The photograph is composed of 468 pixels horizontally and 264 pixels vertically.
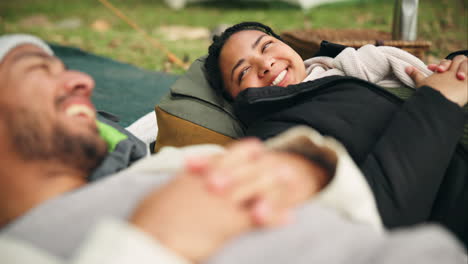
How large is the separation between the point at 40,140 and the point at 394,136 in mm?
763

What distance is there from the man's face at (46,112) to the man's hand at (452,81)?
94cm

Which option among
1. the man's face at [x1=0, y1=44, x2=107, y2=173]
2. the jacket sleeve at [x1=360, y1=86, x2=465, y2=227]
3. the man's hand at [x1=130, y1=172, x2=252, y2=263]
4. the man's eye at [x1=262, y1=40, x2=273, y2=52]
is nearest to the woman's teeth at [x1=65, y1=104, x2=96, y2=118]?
the man's face at [x1=0, y1=44, x2=107, y2=173]

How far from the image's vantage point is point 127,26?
16.4ft

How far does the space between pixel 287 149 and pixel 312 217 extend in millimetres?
149

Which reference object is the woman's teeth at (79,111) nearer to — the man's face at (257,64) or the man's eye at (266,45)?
the man's face at (257,64)

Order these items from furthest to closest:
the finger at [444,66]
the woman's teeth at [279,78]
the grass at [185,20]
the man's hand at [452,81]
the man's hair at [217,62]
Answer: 1. the grass at [185,20]
2. the man's hair at [217,62]
3. the woman's teeth at [279,78]
4. the finger at [444,66]
5. the man's hand at [452,81]

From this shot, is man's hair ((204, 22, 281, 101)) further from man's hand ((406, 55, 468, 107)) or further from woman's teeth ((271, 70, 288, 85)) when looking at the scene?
man's hand ((406, 55, 468, 107))

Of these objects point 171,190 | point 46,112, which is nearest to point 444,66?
point 171,190

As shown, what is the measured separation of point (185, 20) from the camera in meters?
5.30

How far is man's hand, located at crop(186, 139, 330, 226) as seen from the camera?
0.60m

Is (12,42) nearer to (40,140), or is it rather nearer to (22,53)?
(22,53)

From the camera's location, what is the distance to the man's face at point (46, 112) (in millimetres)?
714

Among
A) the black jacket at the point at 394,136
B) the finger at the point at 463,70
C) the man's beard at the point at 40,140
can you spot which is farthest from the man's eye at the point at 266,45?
the man's beard at the point at 40,140

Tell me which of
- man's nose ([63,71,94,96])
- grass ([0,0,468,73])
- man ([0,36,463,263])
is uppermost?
man's nose ([63,71,94,96])
